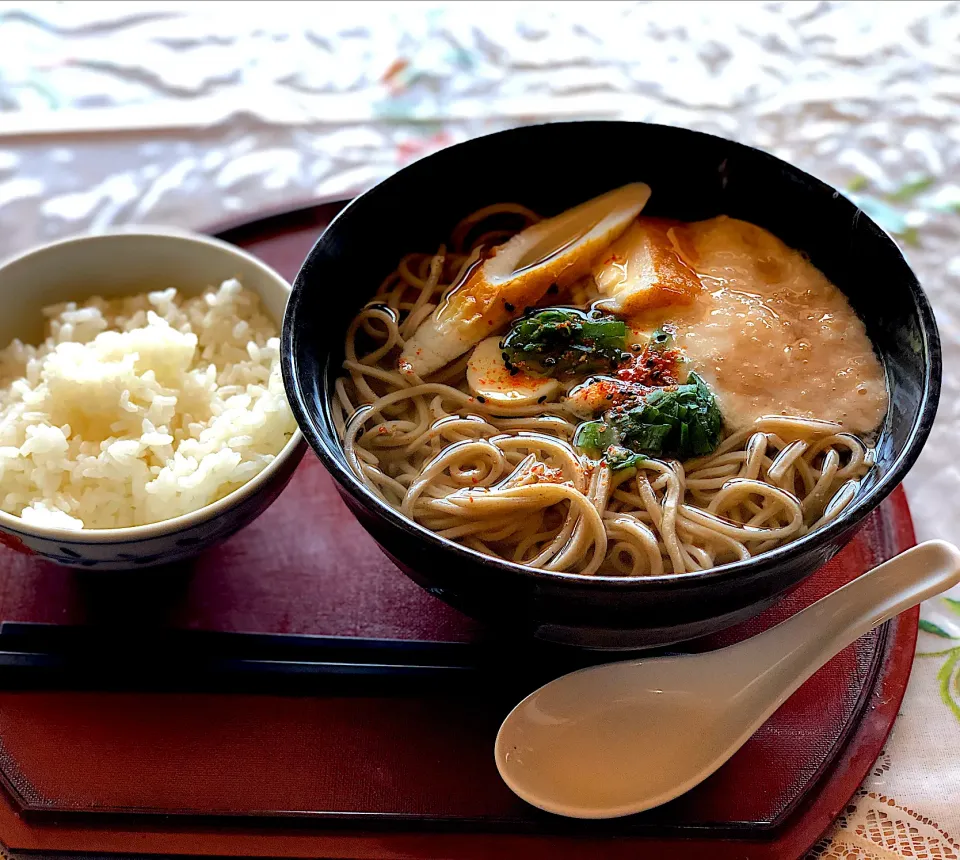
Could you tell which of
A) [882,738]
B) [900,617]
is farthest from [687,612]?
[900,617]

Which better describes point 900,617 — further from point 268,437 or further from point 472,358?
point 268,437

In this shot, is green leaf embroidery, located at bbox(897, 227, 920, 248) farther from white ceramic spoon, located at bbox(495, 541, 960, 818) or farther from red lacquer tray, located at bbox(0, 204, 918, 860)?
white ceramic spoon, located at bbox(495, 541, 960, 818)

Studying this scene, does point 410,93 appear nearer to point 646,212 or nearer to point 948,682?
point 646,212

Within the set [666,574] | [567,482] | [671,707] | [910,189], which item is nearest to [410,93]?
[910,189]

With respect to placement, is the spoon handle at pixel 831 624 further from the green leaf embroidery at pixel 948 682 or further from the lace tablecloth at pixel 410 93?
the lace tablecloth at pixel 410 93

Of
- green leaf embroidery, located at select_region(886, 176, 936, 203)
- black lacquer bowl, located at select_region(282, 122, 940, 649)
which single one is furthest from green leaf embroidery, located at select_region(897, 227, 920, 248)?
black lacquer bowl, located at select_region(282, 122, 940, 649)

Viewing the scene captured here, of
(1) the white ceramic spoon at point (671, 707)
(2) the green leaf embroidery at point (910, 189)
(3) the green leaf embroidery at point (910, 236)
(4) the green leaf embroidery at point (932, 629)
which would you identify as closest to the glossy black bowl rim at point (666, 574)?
(1) the white ceramic spoon at point (671, 707)
